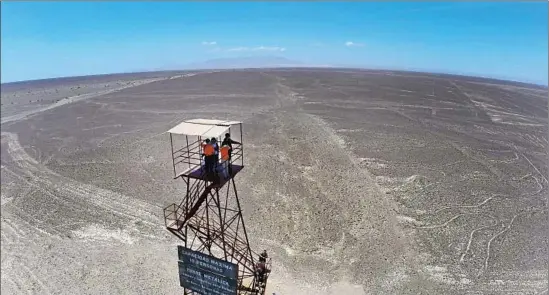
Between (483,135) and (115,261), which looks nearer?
(115,261)

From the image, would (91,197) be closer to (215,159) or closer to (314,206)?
(314,206)

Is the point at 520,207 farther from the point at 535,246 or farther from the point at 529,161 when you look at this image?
Answer: the point at 529,161

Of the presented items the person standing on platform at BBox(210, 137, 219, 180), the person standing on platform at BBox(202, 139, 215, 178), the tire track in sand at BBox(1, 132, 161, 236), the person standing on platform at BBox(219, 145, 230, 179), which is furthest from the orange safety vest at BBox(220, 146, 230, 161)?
the tire track in sand at BBox(1, 132, 161, 236)

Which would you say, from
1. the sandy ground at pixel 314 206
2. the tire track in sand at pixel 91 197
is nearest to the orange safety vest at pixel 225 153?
the sandy ground at pixel 314 206

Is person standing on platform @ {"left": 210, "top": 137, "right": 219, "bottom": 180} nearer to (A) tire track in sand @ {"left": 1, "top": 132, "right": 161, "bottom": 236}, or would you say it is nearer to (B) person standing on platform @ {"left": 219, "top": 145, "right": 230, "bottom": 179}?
(B) person standing on platform @ {"left": 219, "top": 145, "right": 230, "bottom": 179}

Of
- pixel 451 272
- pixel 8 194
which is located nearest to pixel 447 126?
pixel 451 272
